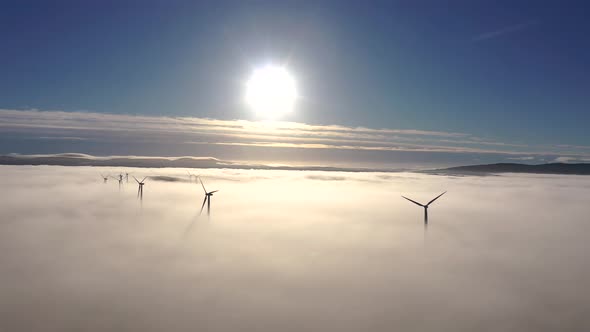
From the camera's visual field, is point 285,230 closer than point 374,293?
No

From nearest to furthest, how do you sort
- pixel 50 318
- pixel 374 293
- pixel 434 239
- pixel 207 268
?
pixel 50 318 < pixel 374 293 < pixel 207 268 < pixel 434 239

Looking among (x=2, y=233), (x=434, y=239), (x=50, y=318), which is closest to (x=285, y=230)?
(x=434, y=239)

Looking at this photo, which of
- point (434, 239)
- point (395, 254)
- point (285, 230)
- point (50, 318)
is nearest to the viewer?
point (50, 318)

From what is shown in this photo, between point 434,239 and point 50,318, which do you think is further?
point 434,239

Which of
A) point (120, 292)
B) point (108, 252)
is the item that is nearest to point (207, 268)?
point (120, 292)

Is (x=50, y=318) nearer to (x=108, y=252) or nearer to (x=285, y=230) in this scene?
(x=108, y=252)

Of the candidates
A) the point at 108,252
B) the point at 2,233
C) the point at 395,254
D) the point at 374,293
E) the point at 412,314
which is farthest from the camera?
the point at 2,233

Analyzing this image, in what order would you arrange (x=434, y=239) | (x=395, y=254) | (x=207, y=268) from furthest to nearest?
(x=434, y=239), (x=395, y=254), (x=207, y=268)

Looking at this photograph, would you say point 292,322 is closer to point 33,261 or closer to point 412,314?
point 412,314

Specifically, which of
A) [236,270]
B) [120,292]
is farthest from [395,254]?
[120,292]
